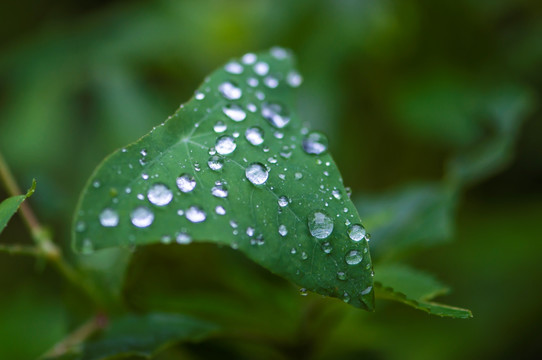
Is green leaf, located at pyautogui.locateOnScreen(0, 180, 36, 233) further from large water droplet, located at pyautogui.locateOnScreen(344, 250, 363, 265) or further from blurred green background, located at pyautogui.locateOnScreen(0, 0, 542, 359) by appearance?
blurred green background, located at pyautogui.locateOnScreen(0, 0, 542, 359)

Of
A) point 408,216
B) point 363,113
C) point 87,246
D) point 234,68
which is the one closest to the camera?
point 87,246

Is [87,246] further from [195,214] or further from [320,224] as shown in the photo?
[320,224]

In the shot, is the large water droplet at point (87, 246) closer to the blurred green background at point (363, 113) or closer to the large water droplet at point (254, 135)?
the large water droplet at point (254, 135)

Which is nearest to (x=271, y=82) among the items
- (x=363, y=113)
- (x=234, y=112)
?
(x=234, y=112)

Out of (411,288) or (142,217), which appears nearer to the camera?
(142,217)

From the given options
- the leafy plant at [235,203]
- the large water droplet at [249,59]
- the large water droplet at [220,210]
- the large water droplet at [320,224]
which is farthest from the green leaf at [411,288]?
the large water droplet at [249,59]

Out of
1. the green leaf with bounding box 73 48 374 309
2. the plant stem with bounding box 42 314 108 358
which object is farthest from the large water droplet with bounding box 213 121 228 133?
the plant stem with bounding box 42 314 108 358
